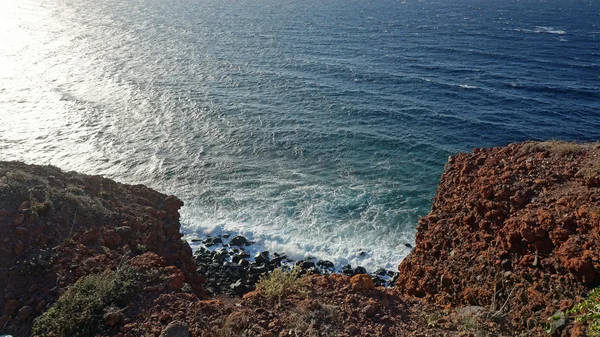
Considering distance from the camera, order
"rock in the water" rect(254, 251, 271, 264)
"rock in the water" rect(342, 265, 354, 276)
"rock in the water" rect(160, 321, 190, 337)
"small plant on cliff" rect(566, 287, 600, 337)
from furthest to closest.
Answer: "rock in the water" rect(254, 251, 271, 264) < "rock in the water" rect(342, 265, 354, 276) < "rock in the water" rect(160, 321, 190, 337) < "small plant on cliff" rect(566, 287, 600, 337)

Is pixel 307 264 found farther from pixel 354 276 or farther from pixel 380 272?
pixel 354 276

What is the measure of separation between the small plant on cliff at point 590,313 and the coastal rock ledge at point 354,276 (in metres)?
0.11

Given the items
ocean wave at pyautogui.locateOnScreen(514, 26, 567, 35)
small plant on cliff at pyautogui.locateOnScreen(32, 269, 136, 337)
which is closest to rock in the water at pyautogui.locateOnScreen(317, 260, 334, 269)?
small plant on cliff at pyautogui.locateOnScreen(32, 269, 136, 337)

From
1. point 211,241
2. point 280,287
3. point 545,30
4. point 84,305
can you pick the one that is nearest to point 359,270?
point 211,241

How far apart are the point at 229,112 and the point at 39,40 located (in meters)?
33.9

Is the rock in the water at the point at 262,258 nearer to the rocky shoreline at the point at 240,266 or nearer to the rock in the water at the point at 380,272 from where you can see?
the rocky shoreline at the point at 240,266

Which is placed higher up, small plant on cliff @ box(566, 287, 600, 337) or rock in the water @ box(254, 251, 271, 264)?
small plant on cliff @ box(566, 287, 600, 337)

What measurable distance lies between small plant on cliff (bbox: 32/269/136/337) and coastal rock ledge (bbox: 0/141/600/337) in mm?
28

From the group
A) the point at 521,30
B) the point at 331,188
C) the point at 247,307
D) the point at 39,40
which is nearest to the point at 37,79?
the point at 39,40

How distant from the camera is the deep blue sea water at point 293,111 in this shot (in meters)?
23.1

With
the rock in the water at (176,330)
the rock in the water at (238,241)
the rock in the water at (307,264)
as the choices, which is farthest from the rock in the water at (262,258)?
the rock in the water at (176,330)

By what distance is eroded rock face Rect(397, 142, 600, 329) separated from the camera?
31.6 feet

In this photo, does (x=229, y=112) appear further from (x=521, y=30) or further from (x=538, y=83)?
(x=521, y=30)

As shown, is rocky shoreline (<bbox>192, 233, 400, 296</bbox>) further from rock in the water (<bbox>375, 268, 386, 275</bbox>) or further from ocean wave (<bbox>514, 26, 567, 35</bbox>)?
ocean wave (<bbox>514, 26, 567, 35</bbox>)
